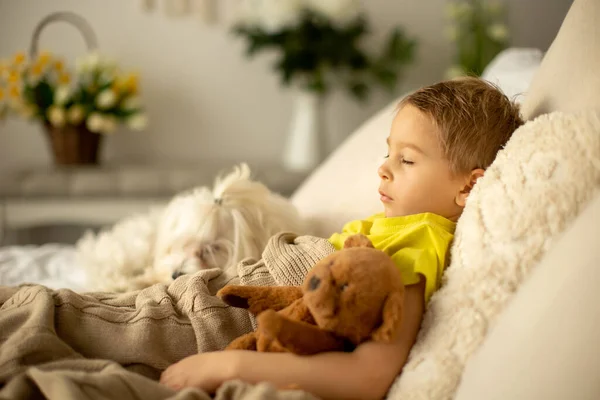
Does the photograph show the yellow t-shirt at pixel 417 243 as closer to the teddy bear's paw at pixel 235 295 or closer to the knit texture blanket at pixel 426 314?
the knit texture blanket at pixel 426 314

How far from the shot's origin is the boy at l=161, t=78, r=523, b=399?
0.97 metres

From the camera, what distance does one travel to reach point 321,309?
34.1 inches

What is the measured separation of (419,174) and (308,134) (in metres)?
2.61

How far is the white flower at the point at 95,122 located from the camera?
329cm

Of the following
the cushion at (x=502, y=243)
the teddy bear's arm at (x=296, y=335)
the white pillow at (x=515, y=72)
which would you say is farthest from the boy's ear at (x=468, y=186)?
the white pillow at (x=515, y=72)

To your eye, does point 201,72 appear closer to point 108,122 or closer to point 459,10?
point 108,122

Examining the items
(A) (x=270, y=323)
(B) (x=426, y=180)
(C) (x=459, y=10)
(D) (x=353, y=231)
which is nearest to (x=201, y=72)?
(C) (x=459, y=10)

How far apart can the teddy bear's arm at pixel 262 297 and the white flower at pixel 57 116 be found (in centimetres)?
255

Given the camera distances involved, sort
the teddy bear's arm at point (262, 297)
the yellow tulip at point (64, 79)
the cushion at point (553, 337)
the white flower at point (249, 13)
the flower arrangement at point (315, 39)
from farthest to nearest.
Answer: the white flower at point (249, 13) → the flower arrangement at point (315, 39) → the yellow tulip at point (64, 79) → the teddy bear's arm at point (262, 297) → the cushion at point (553, 337)

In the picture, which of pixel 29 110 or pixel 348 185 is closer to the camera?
pixel 348 185

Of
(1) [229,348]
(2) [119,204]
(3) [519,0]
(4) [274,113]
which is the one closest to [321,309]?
(1) [229,348]

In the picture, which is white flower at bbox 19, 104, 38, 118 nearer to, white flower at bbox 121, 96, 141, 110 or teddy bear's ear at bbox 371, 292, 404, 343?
→ white flower at bbox 121, 96, 141, 110

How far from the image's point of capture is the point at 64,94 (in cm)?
323

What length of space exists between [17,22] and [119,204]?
1.62 meters
